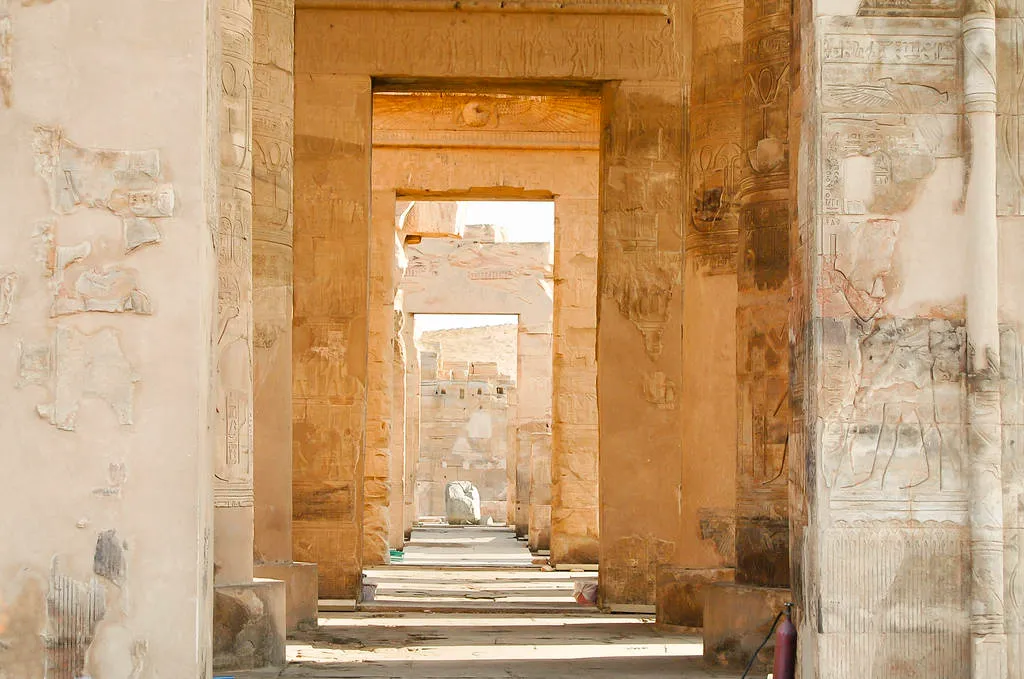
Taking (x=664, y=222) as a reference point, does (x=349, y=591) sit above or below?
below

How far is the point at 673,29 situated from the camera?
11250 mm

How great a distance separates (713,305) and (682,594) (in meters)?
1.89

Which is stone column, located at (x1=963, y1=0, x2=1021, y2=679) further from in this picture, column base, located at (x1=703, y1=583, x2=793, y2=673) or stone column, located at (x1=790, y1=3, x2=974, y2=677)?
column base, located at (x1=703, y1=583, x2=793, y2=673)

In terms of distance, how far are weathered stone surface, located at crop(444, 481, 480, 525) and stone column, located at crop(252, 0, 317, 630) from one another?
18788 millimetres

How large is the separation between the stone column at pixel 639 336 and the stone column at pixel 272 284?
124 inches

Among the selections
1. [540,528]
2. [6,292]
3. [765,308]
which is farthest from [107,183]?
[540,528]

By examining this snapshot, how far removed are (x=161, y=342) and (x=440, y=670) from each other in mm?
2938

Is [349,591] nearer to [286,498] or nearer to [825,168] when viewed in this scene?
[286,498]

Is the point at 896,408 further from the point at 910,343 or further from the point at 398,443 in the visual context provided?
the point at 398,443

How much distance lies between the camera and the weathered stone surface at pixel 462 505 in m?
27.3

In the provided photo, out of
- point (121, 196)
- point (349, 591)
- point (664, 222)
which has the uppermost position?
point (664, 222)

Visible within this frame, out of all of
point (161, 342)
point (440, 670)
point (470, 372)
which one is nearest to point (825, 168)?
point (161, 342)

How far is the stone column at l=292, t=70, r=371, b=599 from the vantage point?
10938 millimetres

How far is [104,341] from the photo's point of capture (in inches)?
194
